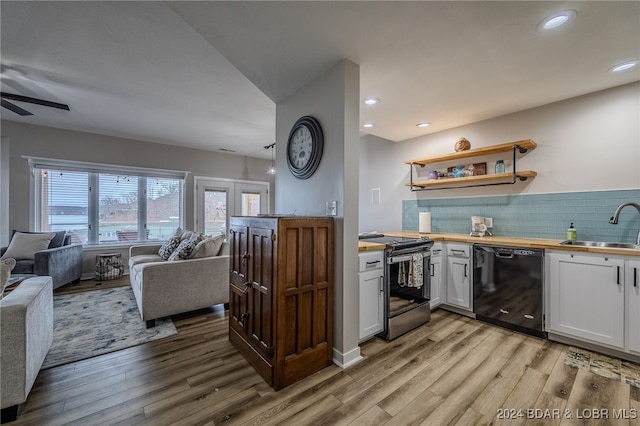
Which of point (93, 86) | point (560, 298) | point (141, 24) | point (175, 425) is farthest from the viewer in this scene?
point (93, 86)

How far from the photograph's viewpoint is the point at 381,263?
8.14 feet

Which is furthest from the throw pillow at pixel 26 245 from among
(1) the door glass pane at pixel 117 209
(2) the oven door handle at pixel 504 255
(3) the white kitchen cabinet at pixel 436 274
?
(2) the oven door handle at pixel 504 255

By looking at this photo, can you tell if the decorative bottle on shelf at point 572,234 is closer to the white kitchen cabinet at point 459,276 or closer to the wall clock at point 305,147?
the white kitchen cabinet at point 459,276

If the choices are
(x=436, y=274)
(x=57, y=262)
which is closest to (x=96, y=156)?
(x=57, y=262)

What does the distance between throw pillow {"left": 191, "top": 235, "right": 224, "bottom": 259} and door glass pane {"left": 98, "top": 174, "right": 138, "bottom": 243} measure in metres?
3.14

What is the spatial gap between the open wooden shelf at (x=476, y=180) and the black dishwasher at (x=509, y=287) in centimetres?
96

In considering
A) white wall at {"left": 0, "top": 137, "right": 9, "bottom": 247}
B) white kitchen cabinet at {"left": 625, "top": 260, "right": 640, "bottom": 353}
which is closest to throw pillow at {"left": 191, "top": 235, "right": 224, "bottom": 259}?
white wall at {"left": 0, "top": 137, "right": 9, "bottom": 247}

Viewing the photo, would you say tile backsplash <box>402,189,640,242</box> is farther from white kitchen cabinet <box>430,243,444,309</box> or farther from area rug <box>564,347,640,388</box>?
area rug <box>564,347,640,388</box>

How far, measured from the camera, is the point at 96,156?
4.90 meters

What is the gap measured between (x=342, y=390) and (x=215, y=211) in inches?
214

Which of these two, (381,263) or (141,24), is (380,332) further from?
(141,24)

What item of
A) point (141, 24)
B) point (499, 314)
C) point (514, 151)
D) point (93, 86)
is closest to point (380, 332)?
point (499, 314)

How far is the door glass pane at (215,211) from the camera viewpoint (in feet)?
20.4

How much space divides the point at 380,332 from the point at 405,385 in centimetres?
68
